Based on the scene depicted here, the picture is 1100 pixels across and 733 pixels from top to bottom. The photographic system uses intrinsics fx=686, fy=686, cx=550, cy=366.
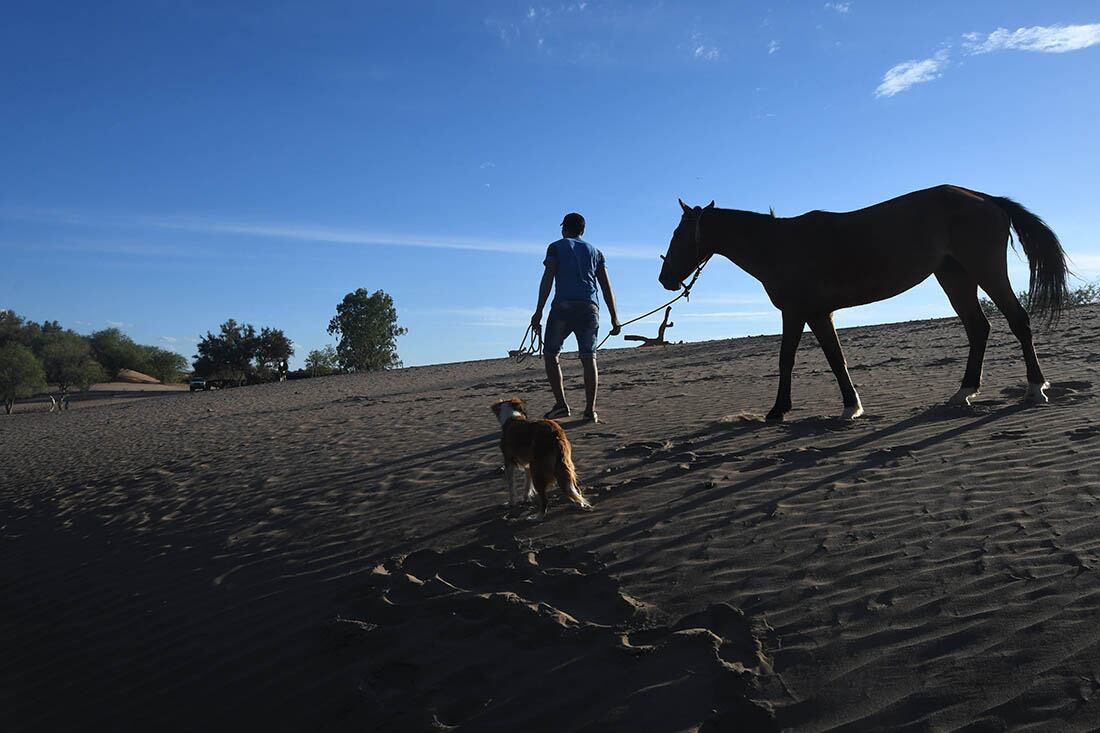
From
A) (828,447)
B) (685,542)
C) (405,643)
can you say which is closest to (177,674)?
(405,643)

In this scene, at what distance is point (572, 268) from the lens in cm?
831

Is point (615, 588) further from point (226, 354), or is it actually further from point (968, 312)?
point (226, 354)

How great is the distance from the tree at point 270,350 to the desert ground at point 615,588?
60558mm

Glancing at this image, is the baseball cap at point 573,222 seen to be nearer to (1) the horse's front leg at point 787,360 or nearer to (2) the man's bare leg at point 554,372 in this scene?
(2) the man's bare leg at point 554,372

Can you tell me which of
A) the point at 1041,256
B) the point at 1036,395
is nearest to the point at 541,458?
the point at 1036,395

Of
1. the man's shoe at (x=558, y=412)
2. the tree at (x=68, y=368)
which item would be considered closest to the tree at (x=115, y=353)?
the tree at (x=68, y=368)

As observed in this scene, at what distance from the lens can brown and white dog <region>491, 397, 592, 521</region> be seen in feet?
15.9

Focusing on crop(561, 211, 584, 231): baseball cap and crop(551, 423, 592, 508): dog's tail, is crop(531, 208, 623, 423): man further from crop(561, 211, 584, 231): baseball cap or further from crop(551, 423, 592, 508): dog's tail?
crop(551, 423, 592, 508): dog's tail

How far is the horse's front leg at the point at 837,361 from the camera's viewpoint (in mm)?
7219

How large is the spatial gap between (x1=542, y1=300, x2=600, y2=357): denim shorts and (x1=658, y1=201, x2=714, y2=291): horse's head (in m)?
0.99

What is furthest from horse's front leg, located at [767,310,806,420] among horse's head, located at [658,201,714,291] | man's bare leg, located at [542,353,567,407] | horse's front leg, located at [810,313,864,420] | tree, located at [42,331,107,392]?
tree, located at [42,331,107,392]

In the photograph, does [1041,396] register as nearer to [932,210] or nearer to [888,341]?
[932,210]

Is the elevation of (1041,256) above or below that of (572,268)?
below

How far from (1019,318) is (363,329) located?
67339 mm
